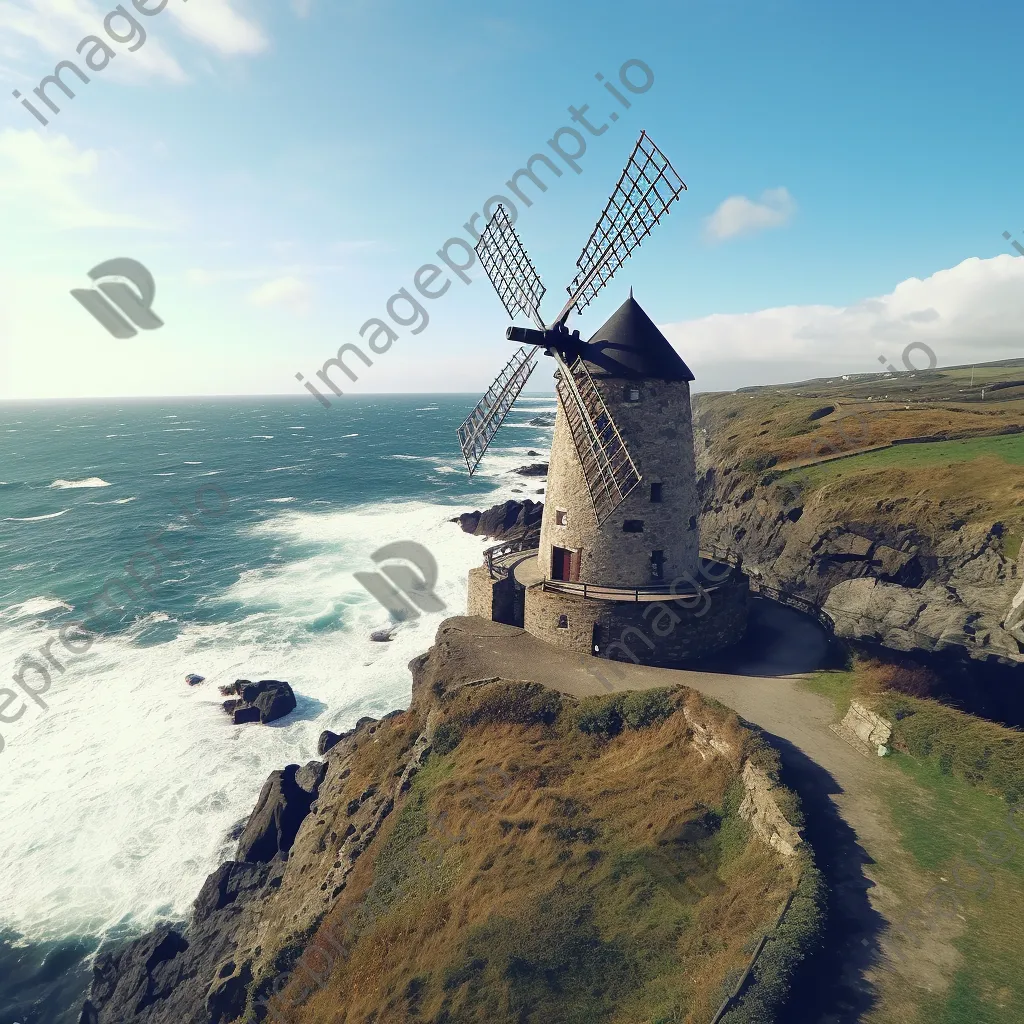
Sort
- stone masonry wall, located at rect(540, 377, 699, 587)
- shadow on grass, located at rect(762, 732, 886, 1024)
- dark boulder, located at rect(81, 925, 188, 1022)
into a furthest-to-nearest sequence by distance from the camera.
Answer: stone masonry wall, located at rect(540, 377, 699, 587), dark boulder, located at rect(81, 925, 188, 1022), shadow on grass, located at rect(762, 732, 886, 1024)

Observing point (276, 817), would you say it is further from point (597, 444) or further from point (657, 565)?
point (597, 444)

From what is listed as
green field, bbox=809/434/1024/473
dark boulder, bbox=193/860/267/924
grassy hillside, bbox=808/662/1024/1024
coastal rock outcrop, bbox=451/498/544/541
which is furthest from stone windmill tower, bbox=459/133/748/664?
coastal rock outcrop, bbox=451/498/544/541

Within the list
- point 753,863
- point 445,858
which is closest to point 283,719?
point 445,858

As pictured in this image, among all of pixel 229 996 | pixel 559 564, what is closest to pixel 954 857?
pixel 559 564

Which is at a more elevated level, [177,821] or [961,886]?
[961,886]

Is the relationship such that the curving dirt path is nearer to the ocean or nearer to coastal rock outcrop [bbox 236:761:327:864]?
coastal rock outcrop [bbox 236:761:327:864]

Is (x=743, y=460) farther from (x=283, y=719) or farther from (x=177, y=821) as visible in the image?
(x=177, y=821)

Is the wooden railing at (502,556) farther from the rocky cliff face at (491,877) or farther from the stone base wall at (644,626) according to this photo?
the rocky cliff face at (491,877)
